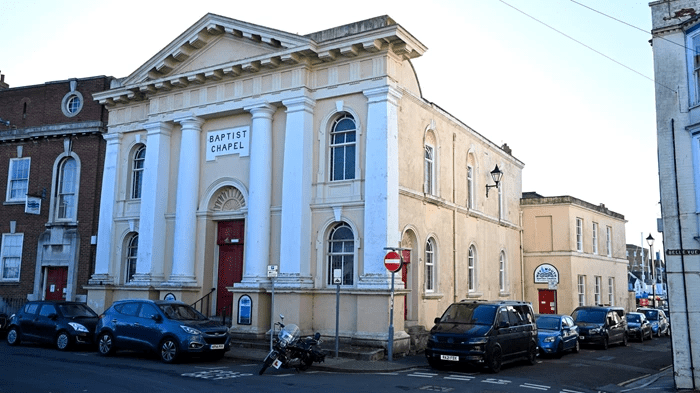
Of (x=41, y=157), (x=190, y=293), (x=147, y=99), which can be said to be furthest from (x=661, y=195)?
(x=41, y=157)

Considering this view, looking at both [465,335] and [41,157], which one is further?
[41,157]

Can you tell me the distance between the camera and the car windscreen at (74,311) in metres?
18.7

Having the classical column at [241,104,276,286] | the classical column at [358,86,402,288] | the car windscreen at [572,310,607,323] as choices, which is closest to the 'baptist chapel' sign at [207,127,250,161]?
the classical column at [241,104,276,286]

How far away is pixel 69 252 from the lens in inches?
1006

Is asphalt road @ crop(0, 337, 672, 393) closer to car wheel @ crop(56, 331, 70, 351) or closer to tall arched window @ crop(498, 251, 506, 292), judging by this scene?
car wheel @ crop(56, 331, 70, 351)

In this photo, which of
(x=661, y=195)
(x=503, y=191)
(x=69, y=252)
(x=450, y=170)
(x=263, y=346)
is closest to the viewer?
(x=661, y=195)

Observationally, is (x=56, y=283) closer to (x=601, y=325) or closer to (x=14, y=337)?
(x=14, y=337)

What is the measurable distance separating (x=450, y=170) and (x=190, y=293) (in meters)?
10.1

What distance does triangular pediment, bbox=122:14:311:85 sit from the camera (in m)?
20.1

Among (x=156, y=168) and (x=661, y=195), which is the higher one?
(x=156, y=168)

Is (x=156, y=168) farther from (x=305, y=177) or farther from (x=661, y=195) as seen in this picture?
(x=661, y=195)

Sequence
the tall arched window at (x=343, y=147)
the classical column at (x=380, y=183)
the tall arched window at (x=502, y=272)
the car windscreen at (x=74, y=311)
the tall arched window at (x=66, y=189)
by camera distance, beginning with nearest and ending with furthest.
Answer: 1. the classical column at (x=380, y=183)
2. the car windscreen at (x=74, y=311)
3. the tall arched window at (x=343, y=147)
4. the tall arched window at (x=66, y=189)
5. the tall arched window at (x=502, y=272)

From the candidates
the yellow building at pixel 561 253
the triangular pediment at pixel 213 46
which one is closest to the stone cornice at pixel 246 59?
the triangular pediment at pixel 213 46

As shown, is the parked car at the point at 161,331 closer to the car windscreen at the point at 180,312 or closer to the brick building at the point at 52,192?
the car windscreen at the point at 180,312
